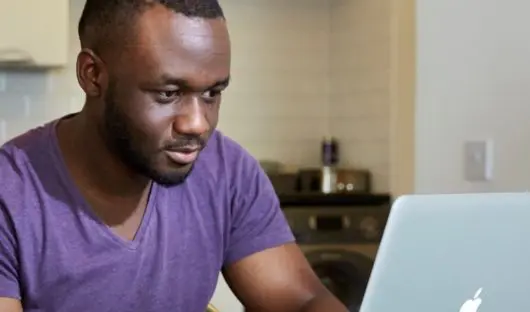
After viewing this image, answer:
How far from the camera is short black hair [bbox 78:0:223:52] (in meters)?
1.14

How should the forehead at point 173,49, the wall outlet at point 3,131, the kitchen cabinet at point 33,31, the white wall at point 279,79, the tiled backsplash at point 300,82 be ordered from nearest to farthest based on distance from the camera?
1. the forehead at point 173,49
2. the kitchen cabinet at point 33,31
3. the wall outlet at point 3,131
4. the tiled backsplash at point 300,82
5. the white wall at point 279,79

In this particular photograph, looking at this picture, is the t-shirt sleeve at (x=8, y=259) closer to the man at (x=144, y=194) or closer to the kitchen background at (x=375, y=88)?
the man at (x=144, y=194)

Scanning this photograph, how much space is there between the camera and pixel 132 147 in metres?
1.18

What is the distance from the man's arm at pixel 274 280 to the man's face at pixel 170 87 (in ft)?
0.89

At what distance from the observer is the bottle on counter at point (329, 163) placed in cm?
308

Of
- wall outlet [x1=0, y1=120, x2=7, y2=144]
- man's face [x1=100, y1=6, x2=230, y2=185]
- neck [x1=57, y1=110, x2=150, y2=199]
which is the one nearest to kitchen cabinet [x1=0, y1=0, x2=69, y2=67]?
wall outlet [x1=0, y1=120, x2=7, y2=144]

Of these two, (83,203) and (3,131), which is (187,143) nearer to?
(83,203)

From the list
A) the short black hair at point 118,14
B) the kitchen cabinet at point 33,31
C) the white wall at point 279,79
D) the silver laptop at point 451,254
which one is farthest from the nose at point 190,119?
the white wall at point 279,79

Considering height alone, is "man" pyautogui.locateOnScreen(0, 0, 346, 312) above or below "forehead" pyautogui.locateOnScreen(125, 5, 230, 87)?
below

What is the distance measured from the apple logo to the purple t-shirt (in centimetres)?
54

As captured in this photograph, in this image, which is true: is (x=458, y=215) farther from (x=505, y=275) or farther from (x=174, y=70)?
(x=174, y=70)

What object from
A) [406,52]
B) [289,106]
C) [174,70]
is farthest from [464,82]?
[174,70]

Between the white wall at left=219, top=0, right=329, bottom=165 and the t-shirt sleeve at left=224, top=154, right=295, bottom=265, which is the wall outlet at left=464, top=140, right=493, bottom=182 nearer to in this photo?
the white wall at left=219, top=0, right=329, bottom=165

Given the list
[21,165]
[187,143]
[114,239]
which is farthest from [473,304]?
[21,165]
